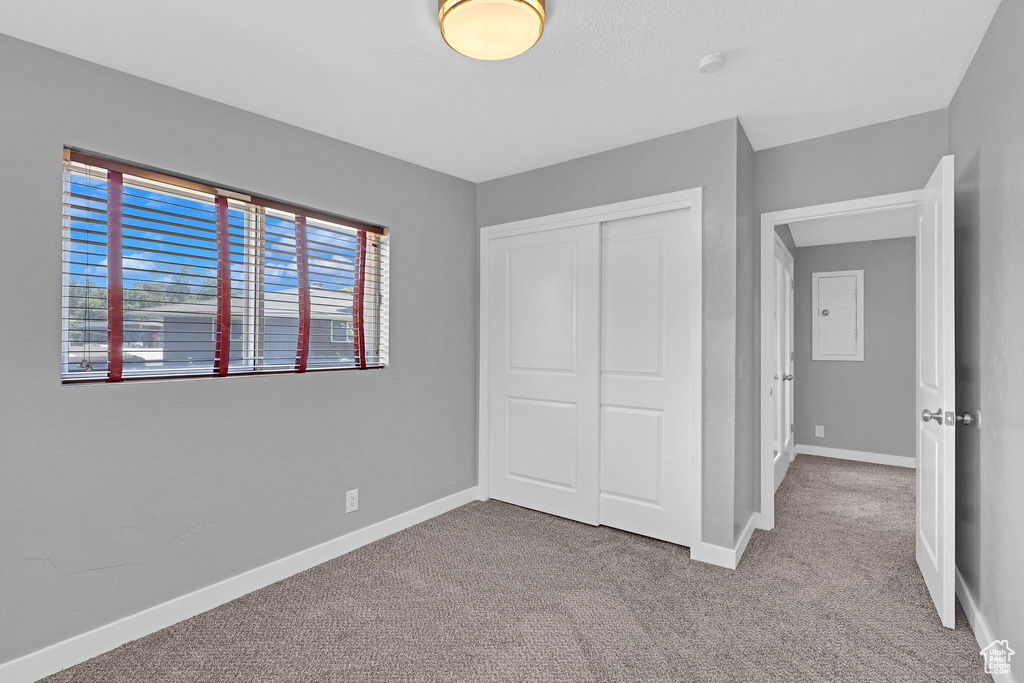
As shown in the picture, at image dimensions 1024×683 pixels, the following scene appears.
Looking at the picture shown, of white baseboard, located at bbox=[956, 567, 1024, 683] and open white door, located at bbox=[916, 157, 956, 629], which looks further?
open white door, located at bbox=[916, 157, 956, 629]

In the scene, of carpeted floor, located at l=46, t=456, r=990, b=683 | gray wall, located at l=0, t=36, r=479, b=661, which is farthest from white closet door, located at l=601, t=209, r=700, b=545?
gray wall, located at l=0, t=36, r=479, b=661

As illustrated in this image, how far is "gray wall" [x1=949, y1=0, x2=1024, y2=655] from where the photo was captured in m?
1.69

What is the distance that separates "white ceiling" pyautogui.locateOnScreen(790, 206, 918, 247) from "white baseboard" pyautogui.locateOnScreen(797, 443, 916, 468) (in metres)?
2.18

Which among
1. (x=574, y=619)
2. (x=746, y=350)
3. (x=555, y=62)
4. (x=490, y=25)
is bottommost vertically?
(x=574, y=619)

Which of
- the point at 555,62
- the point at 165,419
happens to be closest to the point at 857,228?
the point at 555,62

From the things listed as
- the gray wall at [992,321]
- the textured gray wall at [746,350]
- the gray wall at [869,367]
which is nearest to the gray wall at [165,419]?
the textured gray wall at [746,350]

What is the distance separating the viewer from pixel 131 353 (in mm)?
2219

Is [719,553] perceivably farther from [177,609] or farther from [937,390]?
[177,609]

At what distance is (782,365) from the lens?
4477mm

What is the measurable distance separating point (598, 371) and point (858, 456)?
12.1ft

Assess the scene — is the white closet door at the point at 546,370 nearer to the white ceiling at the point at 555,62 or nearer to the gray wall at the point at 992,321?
the white ceiling at the point at 555,62

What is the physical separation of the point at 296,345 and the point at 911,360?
18.2ft

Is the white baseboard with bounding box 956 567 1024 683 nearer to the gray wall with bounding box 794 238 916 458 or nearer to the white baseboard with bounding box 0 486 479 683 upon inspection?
the white baseboard with bounding box 0 486 479 683

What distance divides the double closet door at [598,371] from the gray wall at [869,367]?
333cm
